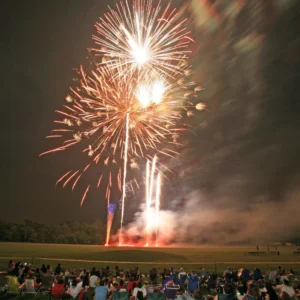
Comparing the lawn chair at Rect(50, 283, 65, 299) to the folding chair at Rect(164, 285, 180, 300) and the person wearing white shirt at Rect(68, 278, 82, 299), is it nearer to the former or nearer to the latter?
the person wearing white shirt at Rect(68, 278, 82, 299)

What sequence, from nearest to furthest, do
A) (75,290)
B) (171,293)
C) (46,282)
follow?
1. (75,290)
2. (171,293)
3. (46,282)

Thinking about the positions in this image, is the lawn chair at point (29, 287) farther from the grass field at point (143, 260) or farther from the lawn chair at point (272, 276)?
the grass field at point (143, 260)

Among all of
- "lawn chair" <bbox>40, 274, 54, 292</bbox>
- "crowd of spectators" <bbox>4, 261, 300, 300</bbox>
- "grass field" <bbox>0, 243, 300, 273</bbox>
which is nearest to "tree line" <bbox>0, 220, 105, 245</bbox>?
"grass field" <bbox>0, 243, 300, 273</bbox>

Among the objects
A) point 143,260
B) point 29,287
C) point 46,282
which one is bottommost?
point 29,287

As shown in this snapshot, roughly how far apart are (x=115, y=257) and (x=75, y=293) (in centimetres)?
3082

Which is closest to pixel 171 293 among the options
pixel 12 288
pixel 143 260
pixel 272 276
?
pixel 12 288

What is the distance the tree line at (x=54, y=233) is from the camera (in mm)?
79250

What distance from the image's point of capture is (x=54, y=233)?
82375mm

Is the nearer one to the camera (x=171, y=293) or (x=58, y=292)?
(x=58, y=292)

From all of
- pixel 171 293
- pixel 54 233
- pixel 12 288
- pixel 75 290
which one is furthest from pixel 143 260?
pixel 54 233

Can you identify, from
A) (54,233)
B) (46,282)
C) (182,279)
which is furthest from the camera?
(54,233)

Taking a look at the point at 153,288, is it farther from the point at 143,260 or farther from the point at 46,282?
the point at 143,260

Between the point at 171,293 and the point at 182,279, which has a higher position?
the point at 182,279

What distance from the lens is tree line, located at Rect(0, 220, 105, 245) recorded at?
260ft
